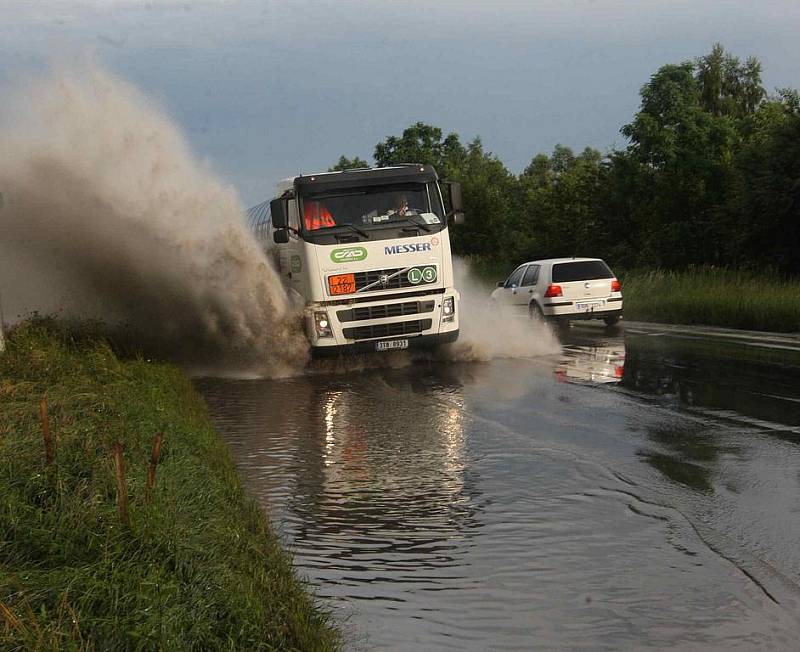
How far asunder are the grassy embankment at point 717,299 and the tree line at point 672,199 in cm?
244

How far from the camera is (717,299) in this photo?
2909cm

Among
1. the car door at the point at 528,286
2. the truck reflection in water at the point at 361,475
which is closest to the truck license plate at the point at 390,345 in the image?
the truck reflection in water at the point at 361,475

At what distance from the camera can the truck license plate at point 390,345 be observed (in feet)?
58.1

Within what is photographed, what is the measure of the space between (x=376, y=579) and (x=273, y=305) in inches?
478

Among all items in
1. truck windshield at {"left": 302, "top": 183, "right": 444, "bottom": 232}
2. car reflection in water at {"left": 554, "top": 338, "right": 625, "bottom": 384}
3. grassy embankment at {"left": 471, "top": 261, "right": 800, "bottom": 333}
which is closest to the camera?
car reflection in water at {"left": 554, "top": 338, "right": 625, "bottom": 384}

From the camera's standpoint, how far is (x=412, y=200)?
17.9 metres

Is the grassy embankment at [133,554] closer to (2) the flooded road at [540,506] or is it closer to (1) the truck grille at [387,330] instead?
(2) the flooded road at [540,506]

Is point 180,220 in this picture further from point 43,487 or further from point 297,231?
point 43,487

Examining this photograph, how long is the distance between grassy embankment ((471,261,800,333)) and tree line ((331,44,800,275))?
7.99 feet

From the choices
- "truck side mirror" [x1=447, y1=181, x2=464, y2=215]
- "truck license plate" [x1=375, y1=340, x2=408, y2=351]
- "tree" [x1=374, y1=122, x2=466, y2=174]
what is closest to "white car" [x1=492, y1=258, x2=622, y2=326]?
"truck side mirror" [x1=447, y1=181, x2=464, y2=215]

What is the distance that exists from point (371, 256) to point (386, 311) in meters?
0.88

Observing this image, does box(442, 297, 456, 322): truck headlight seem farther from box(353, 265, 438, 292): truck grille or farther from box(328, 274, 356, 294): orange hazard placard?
box(328, 274, 356, 294): orange hazard placard

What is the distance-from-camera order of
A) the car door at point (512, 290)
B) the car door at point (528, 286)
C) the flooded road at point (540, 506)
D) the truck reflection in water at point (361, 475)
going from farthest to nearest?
1. the car door at point (512, 290)
2. the car door at point (528, 286)
3. the truck reflection in water at point (361, 475)
4. the flooded road at point (540, 506)

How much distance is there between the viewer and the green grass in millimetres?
26312
